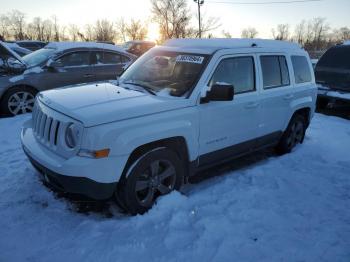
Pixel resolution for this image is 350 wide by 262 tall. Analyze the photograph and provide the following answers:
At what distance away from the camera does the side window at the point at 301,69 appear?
576 centimetres

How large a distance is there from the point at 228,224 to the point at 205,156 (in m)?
0.94

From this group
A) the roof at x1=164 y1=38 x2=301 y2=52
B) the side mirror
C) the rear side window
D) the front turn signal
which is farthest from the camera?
the rear side window

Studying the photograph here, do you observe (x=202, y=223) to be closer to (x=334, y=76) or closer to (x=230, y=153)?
(x=230, y=153)

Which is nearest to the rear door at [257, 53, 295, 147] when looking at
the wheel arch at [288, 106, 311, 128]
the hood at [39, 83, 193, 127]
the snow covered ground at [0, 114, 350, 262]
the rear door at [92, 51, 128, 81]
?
the wheel arch at [288, 106, 311, 128]

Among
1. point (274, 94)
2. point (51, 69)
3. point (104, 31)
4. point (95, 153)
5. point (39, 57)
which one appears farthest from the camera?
point (104, 31)

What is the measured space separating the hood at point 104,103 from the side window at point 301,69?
2689 mm

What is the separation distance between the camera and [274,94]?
202 inches

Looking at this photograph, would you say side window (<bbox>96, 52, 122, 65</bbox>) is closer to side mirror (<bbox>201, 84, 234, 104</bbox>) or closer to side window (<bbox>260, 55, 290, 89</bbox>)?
side window (<bbox>260, 55, 290, 89</bbox>)

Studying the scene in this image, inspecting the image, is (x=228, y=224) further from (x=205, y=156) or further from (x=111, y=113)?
(x=111, y=113)

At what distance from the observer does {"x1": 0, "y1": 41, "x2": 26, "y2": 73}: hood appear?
7598mm

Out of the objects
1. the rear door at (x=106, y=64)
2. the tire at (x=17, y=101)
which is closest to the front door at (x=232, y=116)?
the rear door at (x=106, y=64)

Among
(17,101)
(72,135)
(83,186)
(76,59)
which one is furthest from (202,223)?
(76,59)

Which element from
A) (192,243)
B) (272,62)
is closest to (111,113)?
(192,243)

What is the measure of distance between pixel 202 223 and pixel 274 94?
7.93 ft
